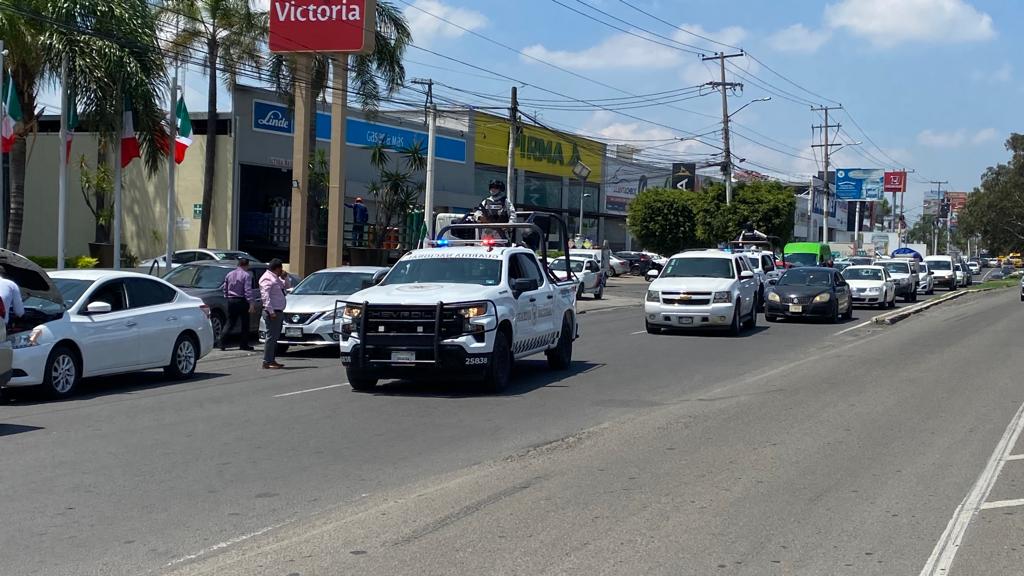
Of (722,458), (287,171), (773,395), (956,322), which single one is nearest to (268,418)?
(722,458)

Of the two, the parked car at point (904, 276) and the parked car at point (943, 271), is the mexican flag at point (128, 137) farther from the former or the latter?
the parked car at point (943, 271)

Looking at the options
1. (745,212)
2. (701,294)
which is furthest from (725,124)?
(701,294)

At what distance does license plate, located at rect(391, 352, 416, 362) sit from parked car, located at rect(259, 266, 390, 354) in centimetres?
459

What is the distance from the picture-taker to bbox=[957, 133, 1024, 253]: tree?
8625 cm

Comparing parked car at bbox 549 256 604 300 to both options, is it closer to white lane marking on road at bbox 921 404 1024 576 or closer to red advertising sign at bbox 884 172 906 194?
white lane marking on road at bbox 921 404 1024 576

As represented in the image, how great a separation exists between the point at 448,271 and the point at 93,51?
603 inches

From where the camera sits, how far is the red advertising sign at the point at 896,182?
338 ft

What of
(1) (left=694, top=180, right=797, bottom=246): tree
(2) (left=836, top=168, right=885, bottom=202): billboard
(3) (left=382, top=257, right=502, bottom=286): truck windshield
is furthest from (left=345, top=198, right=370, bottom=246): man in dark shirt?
(2) (left=836, top=168, right=885, bottom=202): billboard

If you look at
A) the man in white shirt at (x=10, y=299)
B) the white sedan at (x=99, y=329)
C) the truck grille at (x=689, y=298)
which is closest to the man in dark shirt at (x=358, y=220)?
the truck grille at (x=689, y=298)

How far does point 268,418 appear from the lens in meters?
12.2

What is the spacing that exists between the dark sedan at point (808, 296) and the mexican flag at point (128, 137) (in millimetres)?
16576

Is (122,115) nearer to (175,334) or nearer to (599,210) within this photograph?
(175,334)

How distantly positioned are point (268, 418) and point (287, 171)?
113 ft

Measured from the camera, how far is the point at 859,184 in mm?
93688
